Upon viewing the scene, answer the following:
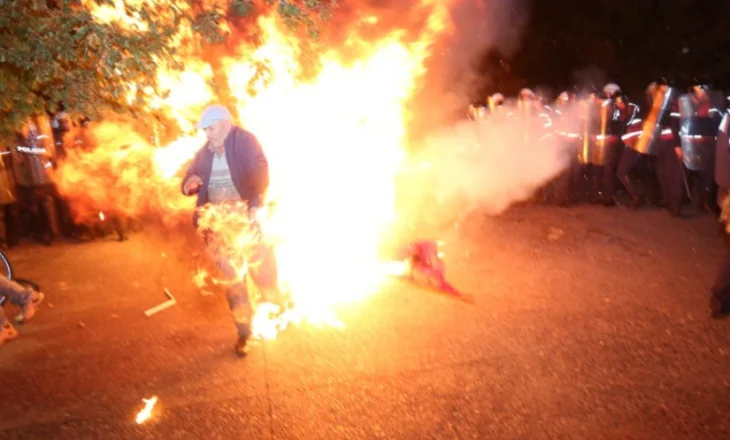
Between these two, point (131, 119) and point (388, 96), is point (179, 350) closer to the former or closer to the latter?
point (131, 119)

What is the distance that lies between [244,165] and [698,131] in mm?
6660

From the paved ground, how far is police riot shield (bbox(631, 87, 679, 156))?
220cm

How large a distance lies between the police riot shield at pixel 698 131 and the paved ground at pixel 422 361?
5.48 feet

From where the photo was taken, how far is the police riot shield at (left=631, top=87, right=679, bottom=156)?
28.3 ft

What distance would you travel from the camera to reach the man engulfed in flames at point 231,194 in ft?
16.3

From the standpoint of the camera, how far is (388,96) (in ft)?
26.3

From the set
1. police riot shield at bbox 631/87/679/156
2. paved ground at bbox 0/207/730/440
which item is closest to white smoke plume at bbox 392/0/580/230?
police riot shield at bbox 631/87/679/156

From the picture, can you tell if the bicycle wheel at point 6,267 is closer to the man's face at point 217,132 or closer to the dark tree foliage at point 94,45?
the dark tree foliage at point 94,45

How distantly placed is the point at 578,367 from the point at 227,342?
9.97 feet

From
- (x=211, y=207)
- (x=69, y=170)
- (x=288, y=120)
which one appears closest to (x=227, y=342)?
(x=211, y=207)

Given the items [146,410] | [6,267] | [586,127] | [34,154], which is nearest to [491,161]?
[586,127]

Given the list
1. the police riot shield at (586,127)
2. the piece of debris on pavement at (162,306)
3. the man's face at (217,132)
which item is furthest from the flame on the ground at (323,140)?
the police riot shield at (586,127)

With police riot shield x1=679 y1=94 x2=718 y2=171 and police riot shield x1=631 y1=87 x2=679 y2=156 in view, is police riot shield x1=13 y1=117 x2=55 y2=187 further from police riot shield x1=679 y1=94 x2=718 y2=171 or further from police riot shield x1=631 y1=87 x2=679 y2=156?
police riot shield x1=679 y1=94 x2=718 y2=171

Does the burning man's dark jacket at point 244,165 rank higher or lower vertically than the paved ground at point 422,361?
higher
